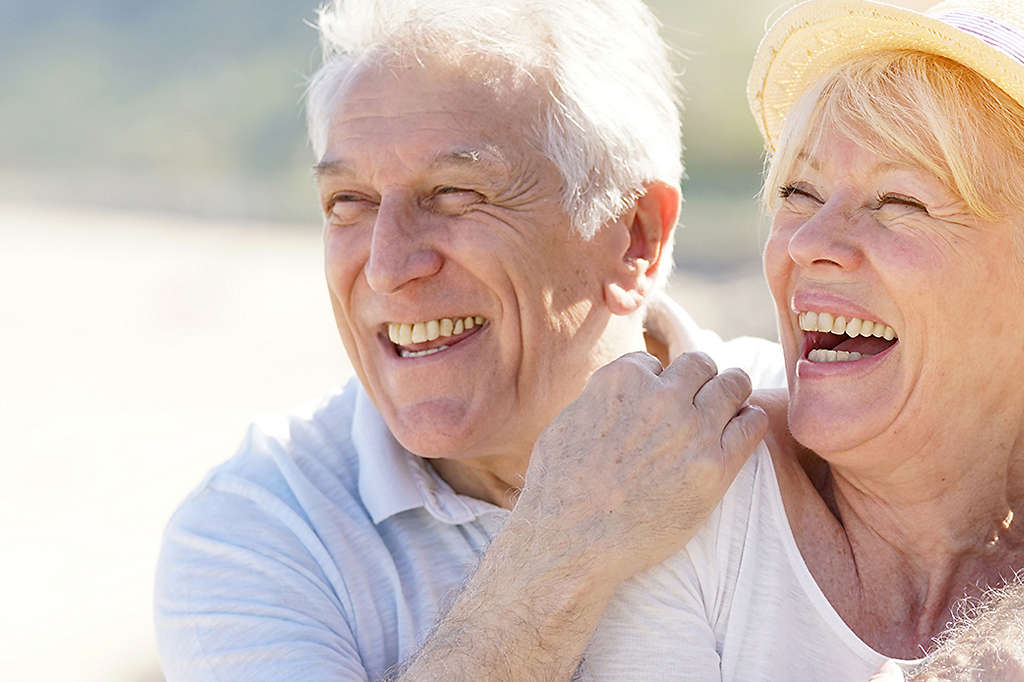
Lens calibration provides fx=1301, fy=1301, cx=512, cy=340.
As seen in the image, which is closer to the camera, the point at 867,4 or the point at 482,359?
the point at 867,4

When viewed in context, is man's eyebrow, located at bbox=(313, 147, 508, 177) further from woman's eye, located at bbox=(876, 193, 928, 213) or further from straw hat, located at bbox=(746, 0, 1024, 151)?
woman's eye, located at bbox=(876, 193, 928, 213)

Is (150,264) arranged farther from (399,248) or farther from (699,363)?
(699,363)

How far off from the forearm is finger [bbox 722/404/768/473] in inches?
12.7

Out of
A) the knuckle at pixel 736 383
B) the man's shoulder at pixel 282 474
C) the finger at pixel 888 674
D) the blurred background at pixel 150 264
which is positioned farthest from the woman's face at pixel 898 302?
the man's shoulder at pixel 282 474

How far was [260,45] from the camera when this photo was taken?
24406 mm

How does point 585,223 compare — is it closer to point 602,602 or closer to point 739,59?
point 602,602

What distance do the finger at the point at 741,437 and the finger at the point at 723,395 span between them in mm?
25

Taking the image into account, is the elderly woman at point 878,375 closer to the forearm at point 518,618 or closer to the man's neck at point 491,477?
the forearm at point 518,618

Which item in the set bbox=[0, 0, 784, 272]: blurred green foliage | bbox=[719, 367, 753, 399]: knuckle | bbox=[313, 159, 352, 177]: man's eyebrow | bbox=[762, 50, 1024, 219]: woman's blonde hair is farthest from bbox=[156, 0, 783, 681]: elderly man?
bbox=[0, 0, 784, 272]: blurred green foliage

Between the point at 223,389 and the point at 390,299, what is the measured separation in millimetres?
7908

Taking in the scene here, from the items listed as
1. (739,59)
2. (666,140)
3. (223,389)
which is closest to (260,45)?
(739,59)

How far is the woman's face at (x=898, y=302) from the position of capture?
2.31 metres

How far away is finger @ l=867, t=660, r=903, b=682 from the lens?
2.17m

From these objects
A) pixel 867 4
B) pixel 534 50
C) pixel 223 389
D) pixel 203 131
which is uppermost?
pixel 203 131
